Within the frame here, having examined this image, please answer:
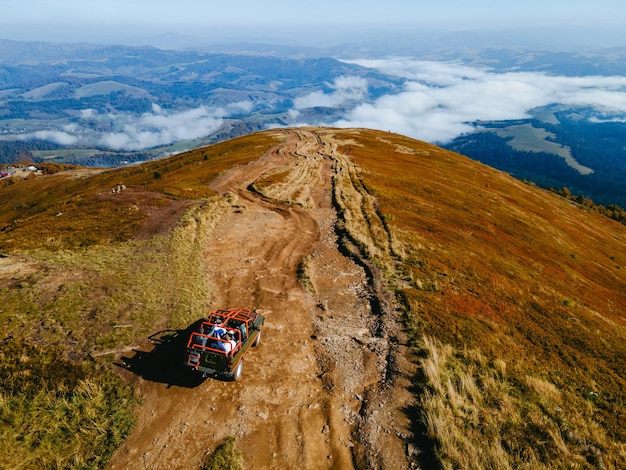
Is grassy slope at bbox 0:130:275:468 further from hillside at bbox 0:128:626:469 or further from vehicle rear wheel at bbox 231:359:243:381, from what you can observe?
vehicle rear wheel at bbox 231:359:243:381

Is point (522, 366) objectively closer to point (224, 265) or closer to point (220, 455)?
point (220, 455)

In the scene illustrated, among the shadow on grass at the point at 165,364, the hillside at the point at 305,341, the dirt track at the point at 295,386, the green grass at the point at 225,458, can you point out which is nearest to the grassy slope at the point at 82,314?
the hillside at the point at 305,341

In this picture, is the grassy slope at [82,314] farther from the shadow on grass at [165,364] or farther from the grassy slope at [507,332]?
the grassy slope at [507,332]

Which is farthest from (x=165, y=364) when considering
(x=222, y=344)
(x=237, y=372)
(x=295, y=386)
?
(x=295, y=386)

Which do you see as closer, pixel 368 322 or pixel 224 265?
pixel 368 322

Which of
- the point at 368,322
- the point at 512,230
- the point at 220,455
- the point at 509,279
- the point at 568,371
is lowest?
the point at 512,230

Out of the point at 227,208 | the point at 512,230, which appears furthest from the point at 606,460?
the point at 512,230
